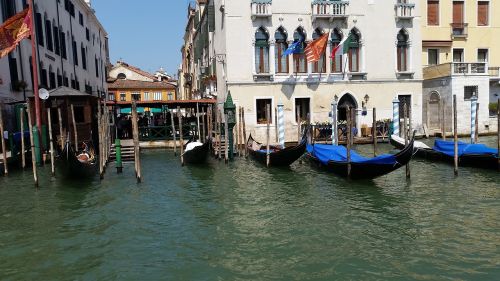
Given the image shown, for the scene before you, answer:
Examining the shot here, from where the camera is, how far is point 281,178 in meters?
10.8

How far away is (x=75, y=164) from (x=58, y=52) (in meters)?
9.74

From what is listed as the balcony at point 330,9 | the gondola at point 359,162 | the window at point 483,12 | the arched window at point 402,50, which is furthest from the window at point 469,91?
the gondola at point 359,162

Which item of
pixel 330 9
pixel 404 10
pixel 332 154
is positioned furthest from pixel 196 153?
pixel 404 10

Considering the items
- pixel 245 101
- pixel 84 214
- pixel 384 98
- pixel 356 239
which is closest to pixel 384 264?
pixel 356 239

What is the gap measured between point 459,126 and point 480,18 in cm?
553

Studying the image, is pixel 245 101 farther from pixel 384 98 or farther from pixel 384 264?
pixel 384 264

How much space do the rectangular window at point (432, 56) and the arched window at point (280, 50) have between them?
7.32 metres

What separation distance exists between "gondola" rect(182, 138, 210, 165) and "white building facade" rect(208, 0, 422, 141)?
4.21 meters

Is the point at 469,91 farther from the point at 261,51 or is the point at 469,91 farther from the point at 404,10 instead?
the point at 261,51

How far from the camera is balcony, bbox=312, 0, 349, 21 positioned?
16.7m

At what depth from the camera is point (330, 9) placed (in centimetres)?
1681

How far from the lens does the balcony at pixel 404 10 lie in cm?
1734

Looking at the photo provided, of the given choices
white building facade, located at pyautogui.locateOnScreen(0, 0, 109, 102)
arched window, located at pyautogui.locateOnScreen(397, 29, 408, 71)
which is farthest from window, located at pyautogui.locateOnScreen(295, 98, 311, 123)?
white building facade, located at pyautogui.locateOnScreen(0, 0, 109, 102)

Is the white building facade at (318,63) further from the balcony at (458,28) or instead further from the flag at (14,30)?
the flag at (14,30)
